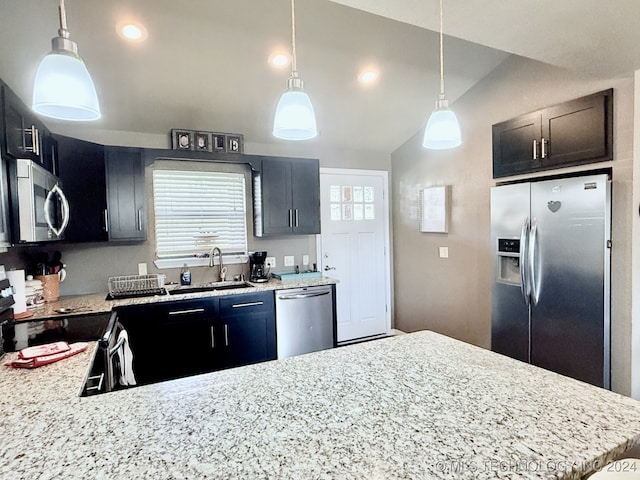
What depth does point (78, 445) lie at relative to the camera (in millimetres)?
877

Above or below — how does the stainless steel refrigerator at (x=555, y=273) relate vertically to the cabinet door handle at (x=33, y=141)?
below

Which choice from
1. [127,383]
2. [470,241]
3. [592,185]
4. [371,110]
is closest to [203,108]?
[371,110]

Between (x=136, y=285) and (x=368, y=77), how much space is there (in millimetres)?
2855

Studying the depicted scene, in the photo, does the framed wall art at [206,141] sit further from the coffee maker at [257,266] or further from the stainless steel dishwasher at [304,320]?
the stainless steel dishwasher at [304,320]

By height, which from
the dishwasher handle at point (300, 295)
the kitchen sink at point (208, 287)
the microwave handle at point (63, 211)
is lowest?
the dishwasher handle at point (300, 295)

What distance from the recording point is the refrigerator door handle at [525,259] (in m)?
2.72

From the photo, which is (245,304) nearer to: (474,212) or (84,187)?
(84,187)

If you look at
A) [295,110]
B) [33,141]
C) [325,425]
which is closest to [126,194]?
[33,141]

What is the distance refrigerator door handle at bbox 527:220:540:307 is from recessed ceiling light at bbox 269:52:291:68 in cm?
232

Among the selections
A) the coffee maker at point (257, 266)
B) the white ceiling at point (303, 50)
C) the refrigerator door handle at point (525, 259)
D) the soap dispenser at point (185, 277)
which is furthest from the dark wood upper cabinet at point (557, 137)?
the soap dispenser at point (185, 277)

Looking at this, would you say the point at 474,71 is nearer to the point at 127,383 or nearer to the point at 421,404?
the point at 421,404

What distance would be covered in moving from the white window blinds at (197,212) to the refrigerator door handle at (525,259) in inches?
104

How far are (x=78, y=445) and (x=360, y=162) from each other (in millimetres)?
4010

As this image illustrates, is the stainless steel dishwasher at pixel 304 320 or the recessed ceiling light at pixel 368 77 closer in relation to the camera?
the recessed ceiling light at pixel 368 77
